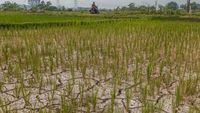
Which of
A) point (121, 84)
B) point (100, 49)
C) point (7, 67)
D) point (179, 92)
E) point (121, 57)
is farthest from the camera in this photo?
point (100, 49)

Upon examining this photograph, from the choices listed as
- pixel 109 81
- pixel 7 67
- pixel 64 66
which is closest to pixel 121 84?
pixel 109 81

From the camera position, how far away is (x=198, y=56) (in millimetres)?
4445

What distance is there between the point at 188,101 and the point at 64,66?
1590 millimetres

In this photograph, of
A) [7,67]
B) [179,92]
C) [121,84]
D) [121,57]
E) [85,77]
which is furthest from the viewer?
[121,57]

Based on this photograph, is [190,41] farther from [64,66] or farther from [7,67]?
[7,67]

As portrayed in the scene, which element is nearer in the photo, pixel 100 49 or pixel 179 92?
pixel 179 92

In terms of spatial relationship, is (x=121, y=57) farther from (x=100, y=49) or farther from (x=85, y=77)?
(x=85, y=77)

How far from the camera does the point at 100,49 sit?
482cm

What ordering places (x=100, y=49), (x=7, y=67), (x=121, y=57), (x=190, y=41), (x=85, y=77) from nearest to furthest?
1. (x=85, y=77)
2. (x=7, y=67)
3. (x=121, y=57)
4. (x=100, y=49)
5. (x=190, y=41)

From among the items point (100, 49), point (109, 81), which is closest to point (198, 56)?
point (100, 49)

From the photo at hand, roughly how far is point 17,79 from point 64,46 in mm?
1769

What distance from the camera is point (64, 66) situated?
13.0ft

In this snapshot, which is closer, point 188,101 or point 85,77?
point 188,101

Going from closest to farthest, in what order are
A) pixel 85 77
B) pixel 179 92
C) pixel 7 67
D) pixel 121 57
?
pixel 179 92, pixel 85 77, pixel 7 67, pixel 121 57
